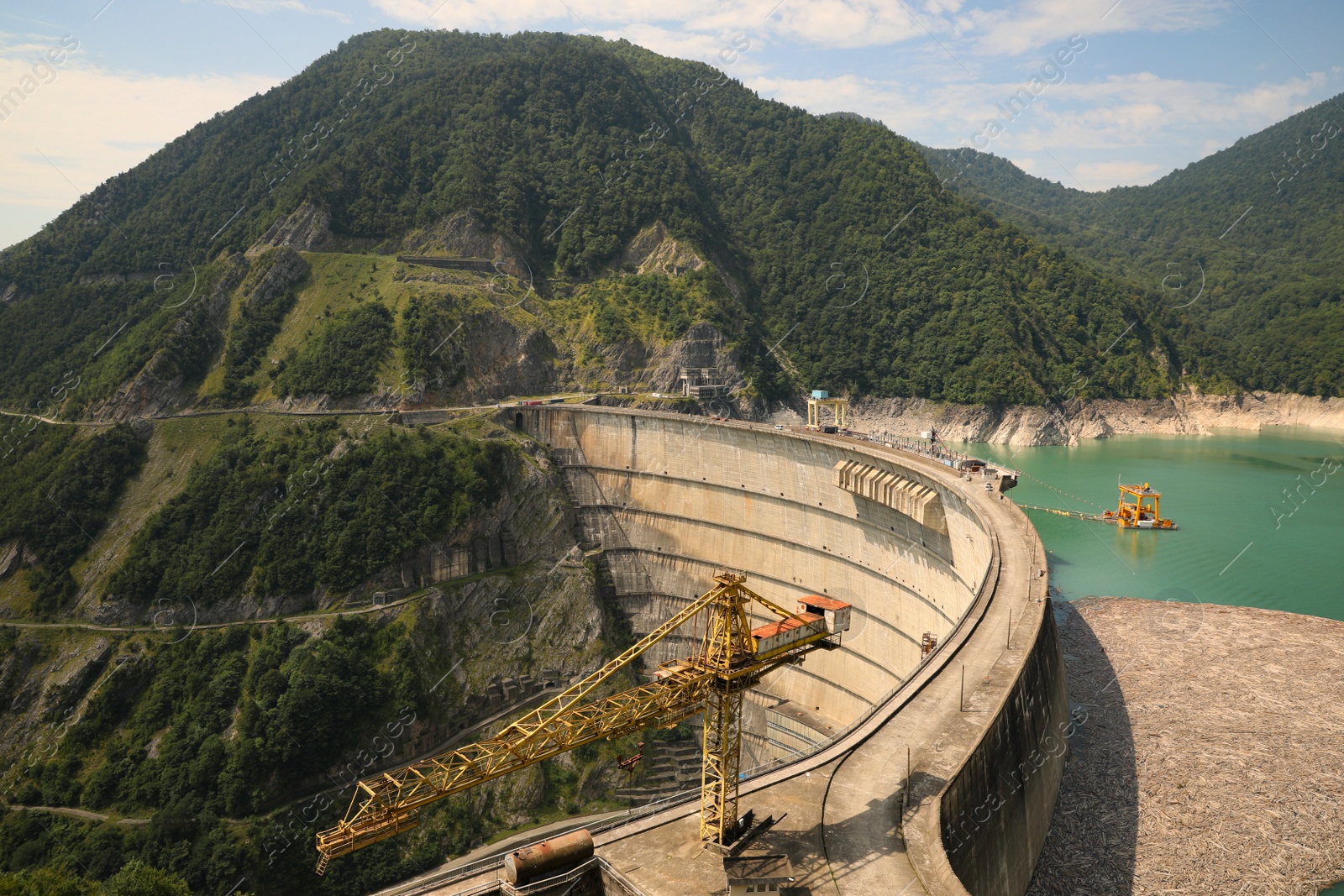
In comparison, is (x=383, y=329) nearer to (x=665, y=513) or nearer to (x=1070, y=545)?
(x=665, y=513)

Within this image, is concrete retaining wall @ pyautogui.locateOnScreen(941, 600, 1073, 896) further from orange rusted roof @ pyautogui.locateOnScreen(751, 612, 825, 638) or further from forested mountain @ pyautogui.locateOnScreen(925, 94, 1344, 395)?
forested mountain @ pyautogui.locateOnScreen(925, 94, 1344, 395)

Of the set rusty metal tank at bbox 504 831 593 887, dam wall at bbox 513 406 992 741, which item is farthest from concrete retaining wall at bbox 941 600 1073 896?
rusty metal tank at bbox 504 831 593 887

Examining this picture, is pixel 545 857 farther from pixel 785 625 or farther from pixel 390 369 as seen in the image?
pixel 390 369

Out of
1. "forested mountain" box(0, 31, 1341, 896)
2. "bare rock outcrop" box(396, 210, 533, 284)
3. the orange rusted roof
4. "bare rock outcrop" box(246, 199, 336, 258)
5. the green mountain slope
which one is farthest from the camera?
"bare rock outcrop" box(396, 210, 533, 284)

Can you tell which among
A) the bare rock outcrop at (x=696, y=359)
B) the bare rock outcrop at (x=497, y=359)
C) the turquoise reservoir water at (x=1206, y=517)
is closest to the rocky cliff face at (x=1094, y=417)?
the turquoise reservoir water at (x=1206, y=517)

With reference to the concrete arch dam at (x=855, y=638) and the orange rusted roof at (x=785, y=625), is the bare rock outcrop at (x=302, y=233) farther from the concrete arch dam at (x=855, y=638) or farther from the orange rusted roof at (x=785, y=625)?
the orange rusted roof at (x=785, y=625)

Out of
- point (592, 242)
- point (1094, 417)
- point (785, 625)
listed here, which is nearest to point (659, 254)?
point (592, 242)
